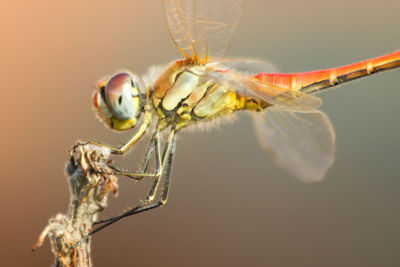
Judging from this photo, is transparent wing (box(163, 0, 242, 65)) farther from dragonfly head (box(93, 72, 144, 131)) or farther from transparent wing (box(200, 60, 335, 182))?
dragonfly head (box(93, 72, 144, 131))

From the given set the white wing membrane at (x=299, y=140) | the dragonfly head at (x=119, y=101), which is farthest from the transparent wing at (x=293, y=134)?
the dragonfly head at (x=119, y=101)

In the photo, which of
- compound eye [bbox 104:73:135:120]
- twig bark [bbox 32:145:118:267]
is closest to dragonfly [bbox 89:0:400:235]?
compound eye [bbox 104:73:135:120]

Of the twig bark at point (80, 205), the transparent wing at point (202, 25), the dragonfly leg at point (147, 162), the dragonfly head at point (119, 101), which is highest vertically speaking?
the transparent wing at point (202, 25)

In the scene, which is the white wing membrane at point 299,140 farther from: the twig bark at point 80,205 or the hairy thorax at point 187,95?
the twig bark at point 80,205

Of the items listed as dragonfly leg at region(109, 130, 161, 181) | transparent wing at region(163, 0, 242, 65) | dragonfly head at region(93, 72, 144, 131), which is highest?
transparent wing at region(163, 0, 242, 65)

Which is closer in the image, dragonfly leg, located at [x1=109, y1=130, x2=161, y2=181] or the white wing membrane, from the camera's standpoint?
dragonfly leg, located at [x1=109, y1=130, x2=161, y2=181]

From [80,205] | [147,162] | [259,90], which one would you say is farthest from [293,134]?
[80,205]
